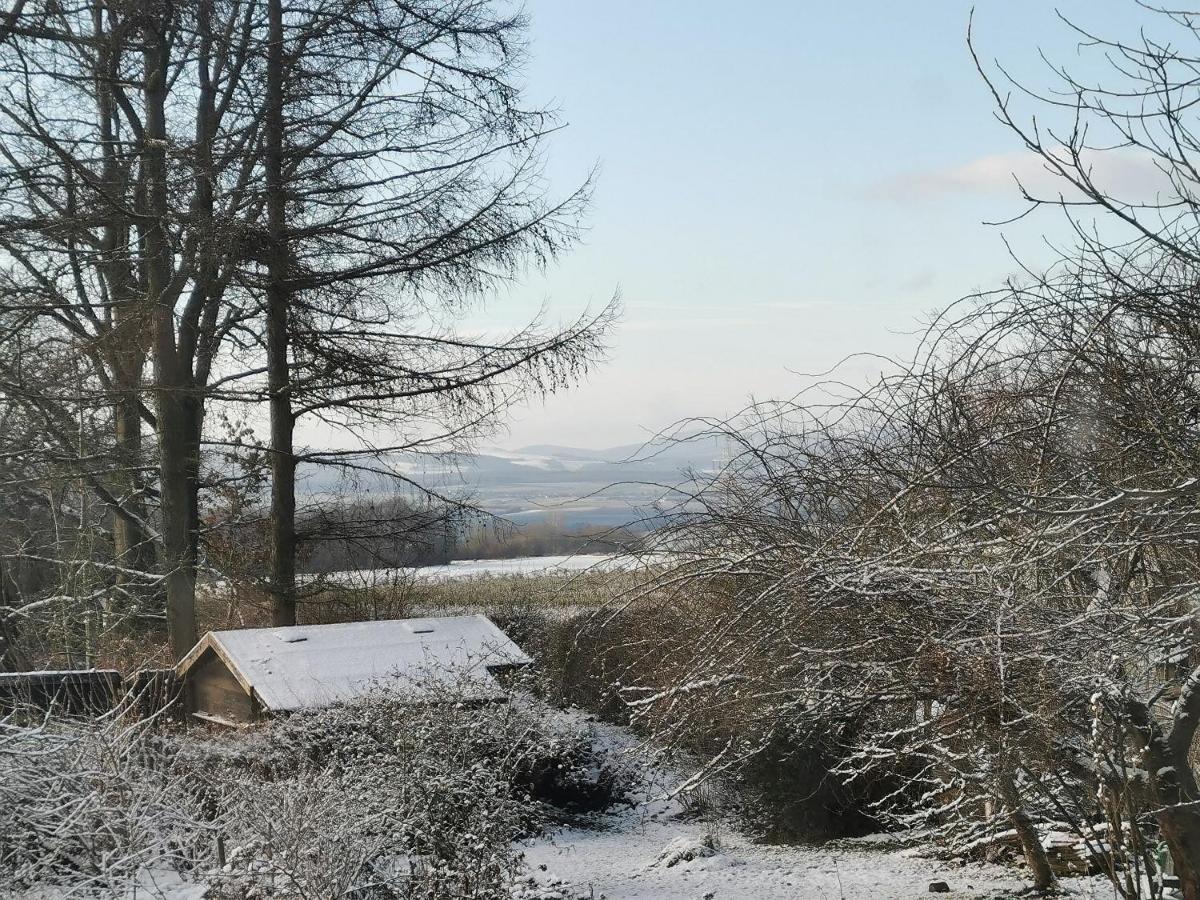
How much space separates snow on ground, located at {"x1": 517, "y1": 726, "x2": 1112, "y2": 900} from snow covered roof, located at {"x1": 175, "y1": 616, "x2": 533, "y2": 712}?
6.32ft

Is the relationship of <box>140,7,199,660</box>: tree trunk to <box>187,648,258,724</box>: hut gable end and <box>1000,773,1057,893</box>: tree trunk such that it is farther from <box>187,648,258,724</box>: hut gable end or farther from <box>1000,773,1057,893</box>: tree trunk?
<box>1000,773,1057,893</box>: tree trunk

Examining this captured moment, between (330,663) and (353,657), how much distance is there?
0.32 meters

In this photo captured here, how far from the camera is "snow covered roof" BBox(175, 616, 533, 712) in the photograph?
38.2 ft

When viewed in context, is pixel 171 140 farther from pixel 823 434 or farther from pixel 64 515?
pixel 823 434

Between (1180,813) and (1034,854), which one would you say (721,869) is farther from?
(1180,813)

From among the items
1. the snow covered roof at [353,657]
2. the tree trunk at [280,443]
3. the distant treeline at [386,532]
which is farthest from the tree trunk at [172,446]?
the distant treeline at [386,532]

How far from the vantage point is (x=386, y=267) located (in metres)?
14.5

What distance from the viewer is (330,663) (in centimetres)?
1256

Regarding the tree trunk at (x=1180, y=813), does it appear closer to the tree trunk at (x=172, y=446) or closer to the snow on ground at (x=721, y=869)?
the snow on ground at (x=721, y=869)

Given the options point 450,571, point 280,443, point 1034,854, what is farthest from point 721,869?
point 450,571

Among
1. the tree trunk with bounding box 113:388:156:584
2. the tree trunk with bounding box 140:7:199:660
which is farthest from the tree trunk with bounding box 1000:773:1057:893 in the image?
the tree trunk with bounding box 113:388:156:584

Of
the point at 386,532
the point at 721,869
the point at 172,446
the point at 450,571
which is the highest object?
the point at 172,446

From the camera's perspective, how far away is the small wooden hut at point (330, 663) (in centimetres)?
1168

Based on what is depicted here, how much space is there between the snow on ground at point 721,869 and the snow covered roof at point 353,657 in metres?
1.93
